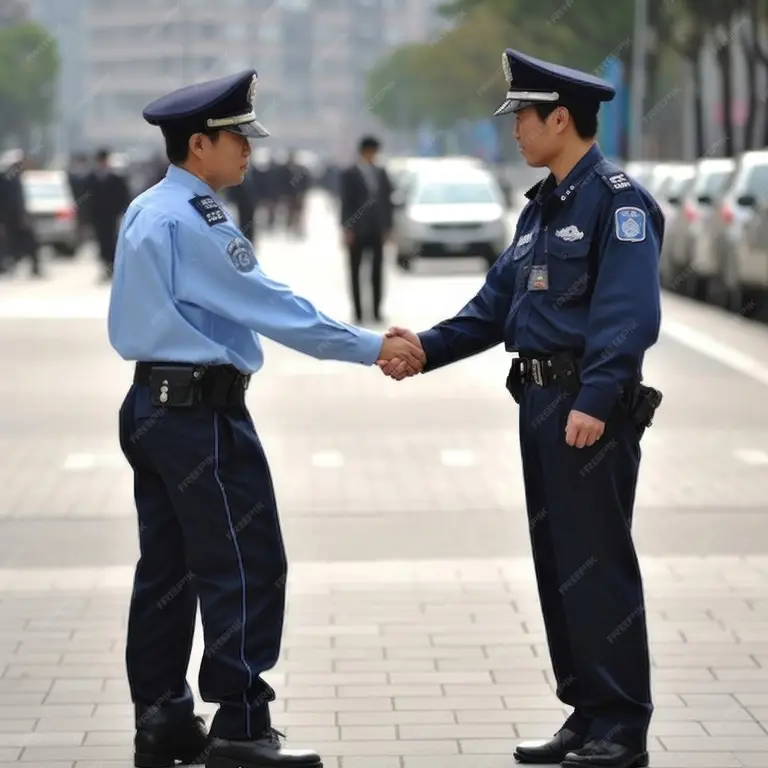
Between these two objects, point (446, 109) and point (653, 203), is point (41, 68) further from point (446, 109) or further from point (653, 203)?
point (653, 203)

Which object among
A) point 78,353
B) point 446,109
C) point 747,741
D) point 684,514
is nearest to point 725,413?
point 684,514

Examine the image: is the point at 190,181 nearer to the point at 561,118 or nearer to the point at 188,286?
the point at 188,286

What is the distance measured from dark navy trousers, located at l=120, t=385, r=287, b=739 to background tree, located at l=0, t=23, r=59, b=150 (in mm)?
107529

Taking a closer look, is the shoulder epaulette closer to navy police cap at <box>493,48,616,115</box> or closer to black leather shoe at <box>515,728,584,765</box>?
navy police cap at <box>493,48,616,115</box>

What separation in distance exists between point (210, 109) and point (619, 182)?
992mm

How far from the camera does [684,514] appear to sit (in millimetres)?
9648

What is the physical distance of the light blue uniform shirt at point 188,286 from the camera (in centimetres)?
521

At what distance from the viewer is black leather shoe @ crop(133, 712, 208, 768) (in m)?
5.50

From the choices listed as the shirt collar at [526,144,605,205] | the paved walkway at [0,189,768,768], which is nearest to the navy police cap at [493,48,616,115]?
the shirt collar at [526,144,605,205]

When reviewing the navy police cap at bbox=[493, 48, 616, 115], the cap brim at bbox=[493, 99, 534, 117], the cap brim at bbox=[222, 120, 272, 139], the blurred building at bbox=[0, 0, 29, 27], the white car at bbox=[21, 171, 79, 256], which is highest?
the navy police cap at bbox=[493, 48, 616, 115]

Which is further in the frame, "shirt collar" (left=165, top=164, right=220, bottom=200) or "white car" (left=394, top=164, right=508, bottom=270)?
"white car" (left=394, top=164, right=508, bottom=270)

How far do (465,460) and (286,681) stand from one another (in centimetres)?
504

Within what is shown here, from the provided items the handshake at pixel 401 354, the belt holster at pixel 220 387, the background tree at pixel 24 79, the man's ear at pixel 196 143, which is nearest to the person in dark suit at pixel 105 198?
the handshake at pixel 401 354

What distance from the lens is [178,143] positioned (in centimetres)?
533
